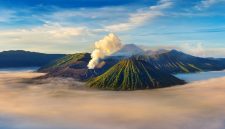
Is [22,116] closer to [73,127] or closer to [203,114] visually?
[73,127]

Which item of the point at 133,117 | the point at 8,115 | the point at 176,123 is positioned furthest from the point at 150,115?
the point at 8,115

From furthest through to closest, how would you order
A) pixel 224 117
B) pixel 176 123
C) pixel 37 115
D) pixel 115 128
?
pixel 37 115
pixel 224 117
pixel 176 123
pixel 115 128

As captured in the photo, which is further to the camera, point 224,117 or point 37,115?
point 37,115

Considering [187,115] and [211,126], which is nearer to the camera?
[211,126]

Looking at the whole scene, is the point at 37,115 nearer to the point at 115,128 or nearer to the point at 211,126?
the point at 115,128

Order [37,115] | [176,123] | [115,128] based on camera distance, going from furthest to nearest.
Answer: [37,115]
[176,123]
[115,128]

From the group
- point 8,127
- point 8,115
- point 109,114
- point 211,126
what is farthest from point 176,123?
point 8,115

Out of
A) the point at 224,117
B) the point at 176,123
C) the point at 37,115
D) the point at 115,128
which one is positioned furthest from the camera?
the point at 37,115
